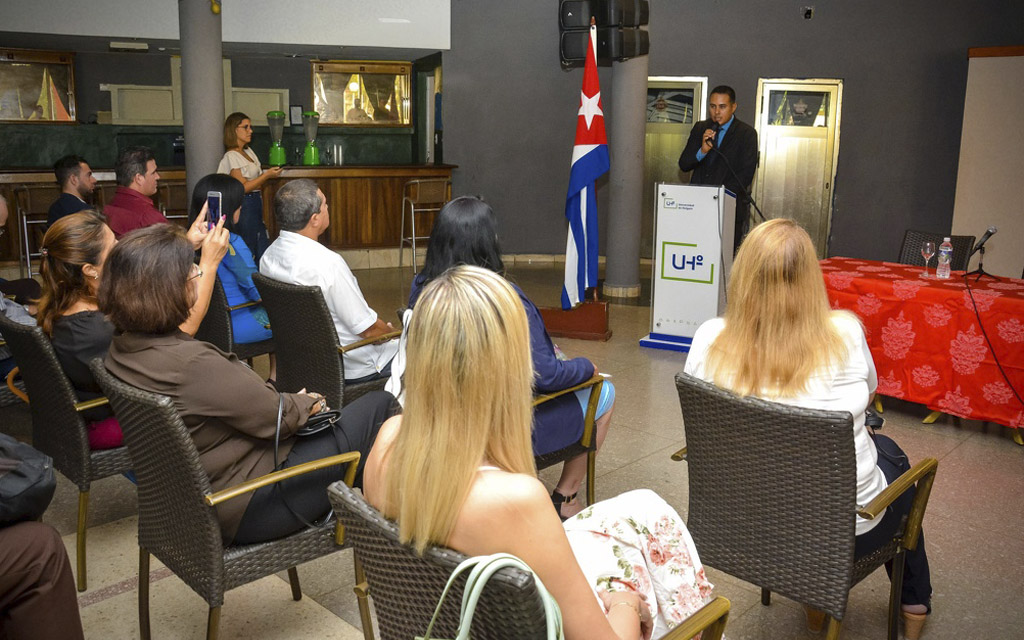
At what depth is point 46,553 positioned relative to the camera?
6.32ft

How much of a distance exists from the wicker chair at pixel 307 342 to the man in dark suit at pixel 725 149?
4.27m

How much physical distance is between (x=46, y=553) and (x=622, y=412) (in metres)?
3.06

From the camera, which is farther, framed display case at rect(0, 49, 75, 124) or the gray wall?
framed display case at rect(0, 49, 75, 124)

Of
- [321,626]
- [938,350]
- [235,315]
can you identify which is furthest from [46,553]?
[938,350]

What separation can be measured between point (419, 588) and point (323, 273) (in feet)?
7.79

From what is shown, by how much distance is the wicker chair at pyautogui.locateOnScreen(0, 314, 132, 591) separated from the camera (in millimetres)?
2633

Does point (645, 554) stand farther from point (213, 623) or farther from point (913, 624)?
point (913, 624)

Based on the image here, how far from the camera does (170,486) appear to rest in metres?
2.11

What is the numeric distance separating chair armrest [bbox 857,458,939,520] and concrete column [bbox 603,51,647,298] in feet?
17.9

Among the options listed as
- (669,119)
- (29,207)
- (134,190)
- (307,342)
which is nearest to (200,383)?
(307,342)

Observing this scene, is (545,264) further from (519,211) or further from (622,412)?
(622,412)

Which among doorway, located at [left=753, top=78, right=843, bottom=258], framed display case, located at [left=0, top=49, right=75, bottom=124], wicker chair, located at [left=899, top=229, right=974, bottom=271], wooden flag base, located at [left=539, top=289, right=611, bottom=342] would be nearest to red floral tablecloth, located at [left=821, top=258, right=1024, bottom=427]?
wicker chair, located at [left=899, top=229, right=974, bottom=271]

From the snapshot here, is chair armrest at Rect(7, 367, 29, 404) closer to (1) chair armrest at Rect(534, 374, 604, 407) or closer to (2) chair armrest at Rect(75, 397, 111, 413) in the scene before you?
(2) chair armrest at Rect(75, 397, 111, 413)

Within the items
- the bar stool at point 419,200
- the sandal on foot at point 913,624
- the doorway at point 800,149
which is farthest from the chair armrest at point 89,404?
the doorway at point 800,149
